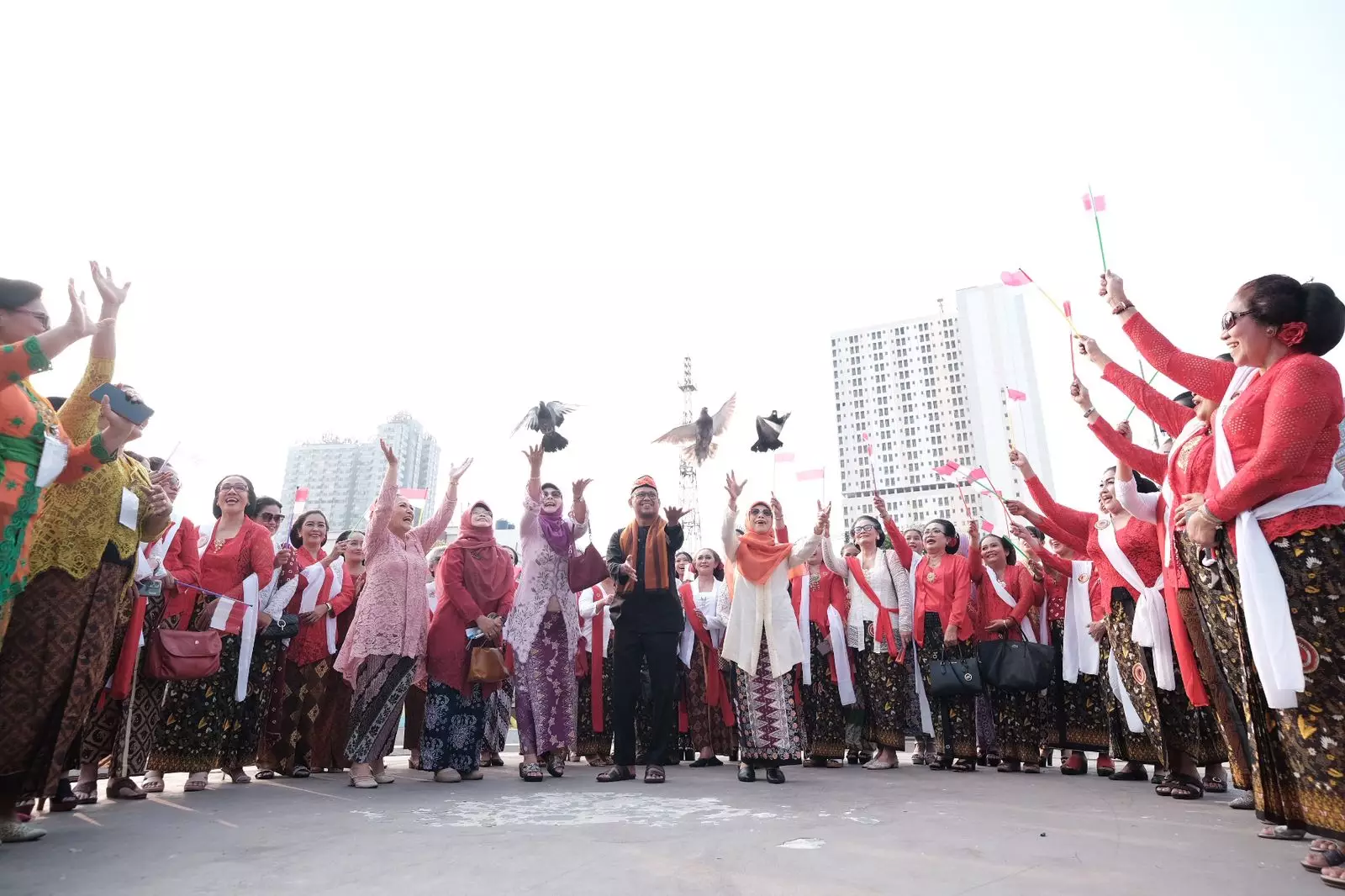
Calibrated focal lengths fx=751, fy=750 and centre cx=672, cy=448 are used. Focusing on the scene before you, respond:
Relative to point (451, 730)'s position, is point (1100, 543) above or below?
above

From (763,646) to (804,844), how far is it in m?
2.21

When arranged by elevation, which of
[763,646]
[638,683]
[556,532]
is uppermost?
[556,532]

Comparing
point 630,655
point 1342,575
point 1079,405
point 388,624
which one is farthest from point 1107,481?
point 388,624

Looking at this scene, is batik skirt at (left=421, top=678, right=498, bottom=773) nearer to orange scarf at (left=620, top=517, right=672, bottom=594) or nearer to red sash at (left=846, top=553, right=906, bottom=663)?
orange scarf at (left=620, top=517, right=672, bottom=594)

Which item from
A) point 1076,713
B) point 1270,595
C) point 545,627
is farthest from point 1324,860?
point 545,627

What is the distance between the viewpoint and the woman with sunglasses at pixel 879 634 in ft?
18.7

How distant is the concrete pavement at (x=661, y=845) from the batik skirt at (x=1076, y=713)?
3.22 ft

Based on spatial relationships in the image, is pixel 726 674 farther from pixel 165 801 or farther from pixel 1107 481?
pixel 165 801

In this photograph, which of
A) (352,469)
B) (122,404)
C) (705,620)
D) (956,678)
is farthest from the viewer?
(352,469)

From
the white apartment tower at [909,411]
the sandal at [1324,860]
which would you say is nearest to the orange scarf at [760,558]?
the sandal at [1324,860]

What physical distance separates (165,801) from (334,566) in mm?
2003

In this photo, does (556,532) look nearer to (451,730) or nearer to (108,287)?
(451,730)

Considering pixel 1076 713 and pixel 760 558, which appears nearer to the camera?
pixel 760 558

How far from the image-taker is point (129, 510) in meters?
3.31
